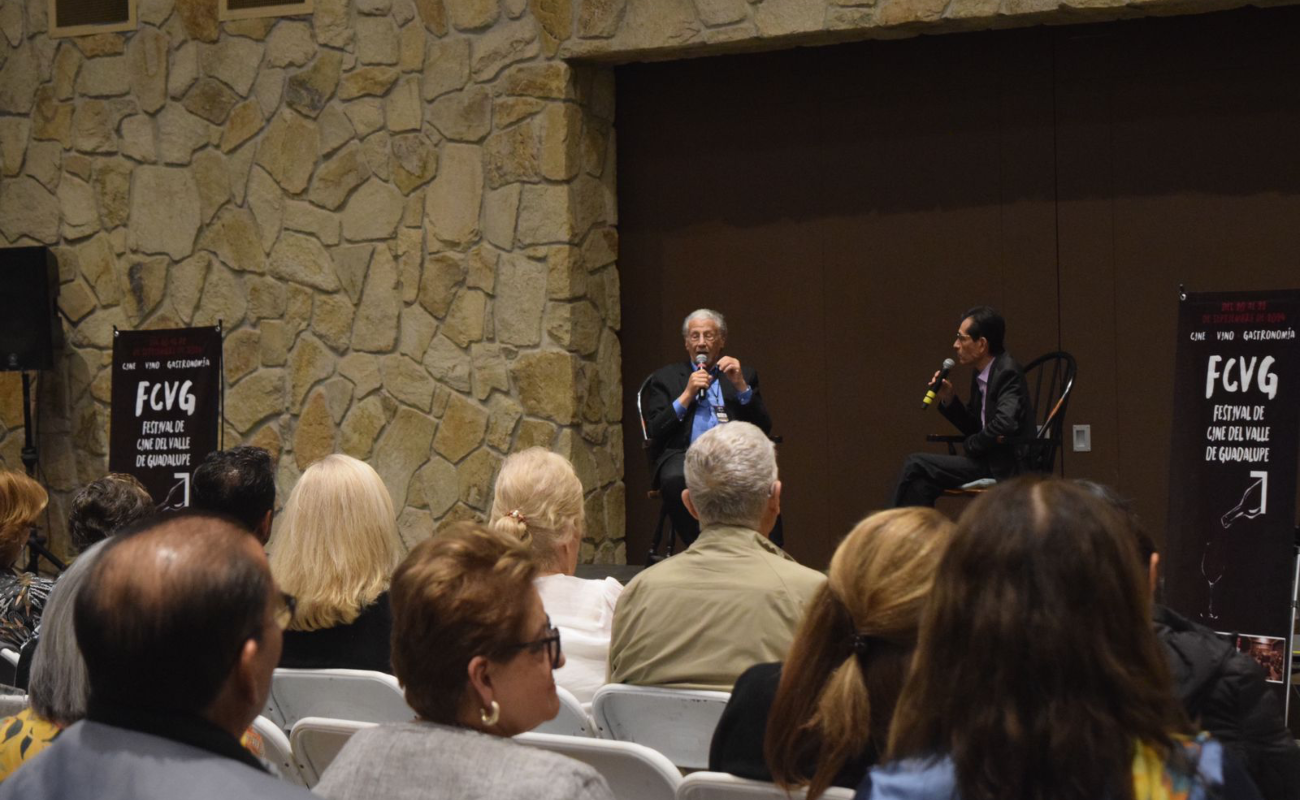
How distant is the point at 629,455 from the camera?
7.11 metres

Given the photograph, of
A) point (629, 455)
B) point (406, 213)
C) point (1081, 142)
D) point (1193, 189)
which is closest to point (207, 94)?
point (406, 213)

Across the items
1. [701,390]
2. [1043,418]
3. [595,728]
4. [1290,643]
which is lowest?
[1290,643]

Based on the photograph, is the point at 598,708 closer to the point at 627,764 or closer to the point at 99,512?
the point at 627,764

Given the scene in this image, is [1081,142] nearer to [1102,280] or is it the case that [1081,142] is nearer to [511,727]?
[1102,280]

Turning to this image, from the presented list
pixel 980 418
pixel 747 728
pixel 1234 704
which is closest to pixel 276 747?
pixel 747 728

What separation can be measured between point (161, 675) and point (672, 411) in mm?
4856

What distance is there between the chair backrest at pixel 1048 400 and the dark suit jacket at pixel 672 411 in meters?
1.16

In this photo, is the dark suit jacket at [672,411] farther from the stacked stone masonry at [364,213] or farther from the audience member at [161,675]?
the audience member at [161,675]

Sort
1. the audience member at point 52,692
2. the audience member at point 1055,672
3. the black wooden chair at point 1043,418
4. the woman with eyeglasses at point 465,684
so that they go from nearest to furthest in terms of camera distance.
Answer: the audience member at point 1055,672 → the woman with eyeglasses at point 465,684 → the audience member at point 52,692 → the black wooden chair at point 1043,418

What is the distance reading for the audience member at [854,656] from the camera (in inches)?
65.2

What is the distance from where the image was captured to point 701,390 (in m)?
6.12

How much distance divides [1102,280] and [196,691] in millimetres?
5562

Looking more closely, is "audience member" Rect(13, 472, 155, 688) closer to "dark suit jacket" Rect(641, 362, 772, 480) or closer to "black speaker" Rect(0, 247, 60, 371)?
"dark suit jacket" Rect(641, 362, 772, 480)

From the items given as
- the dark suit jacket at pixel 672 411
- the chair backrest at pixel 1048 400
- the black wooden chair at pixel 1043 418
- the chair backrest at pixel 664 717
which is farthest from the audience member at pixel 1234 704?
the dark suit jacket at pixel 672 411
